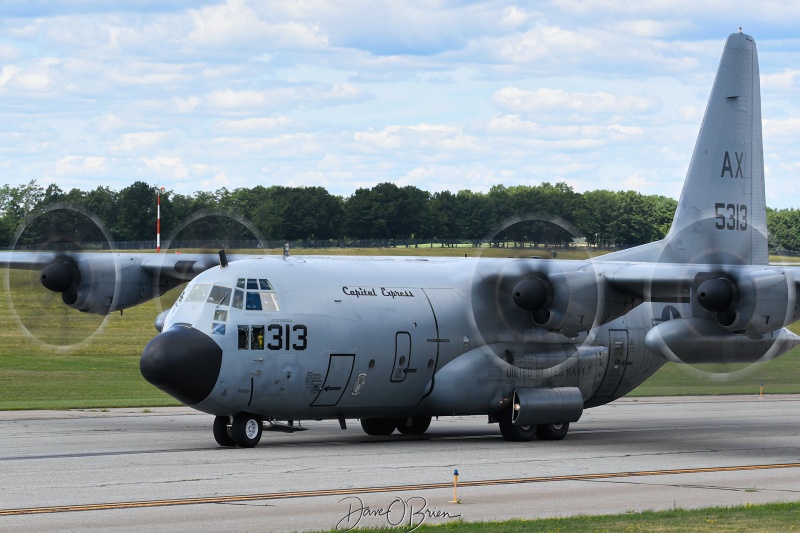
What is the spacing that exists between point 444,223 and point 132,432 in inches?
1028

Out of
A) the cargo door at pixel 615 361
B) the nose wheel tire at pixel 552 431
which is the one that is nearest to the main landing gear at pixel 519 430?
the nose wheel tire at pixel 552 431

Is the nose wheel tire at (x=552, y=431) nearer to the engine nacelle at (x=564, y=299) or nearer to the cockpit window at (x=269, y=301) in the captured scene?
the engine nacelle at (x=564, y=299)

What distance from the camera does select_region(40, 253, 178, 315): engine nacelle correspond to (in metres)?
28.2

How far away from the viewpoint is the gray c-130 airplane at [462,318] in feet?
76.0

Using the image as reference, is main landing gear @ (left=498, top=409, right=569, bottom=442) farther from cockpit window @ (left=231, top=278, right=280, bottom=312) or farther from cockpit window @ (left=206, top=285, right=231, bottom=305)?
cockpit window @ (left=206, top=285, right=231, bottom=305)

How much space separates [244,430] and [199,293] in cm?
303

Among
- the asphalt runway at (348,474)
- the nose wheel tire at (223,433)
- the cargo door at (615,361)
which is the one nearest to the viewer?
the asphalt runway at (348,474)

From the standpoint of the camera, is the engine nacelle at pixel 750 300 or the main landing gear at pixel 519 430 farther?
the main landing gear at pixel 519 430

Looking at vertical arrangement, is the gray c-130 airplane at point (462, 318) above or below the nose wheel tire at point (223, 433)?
above

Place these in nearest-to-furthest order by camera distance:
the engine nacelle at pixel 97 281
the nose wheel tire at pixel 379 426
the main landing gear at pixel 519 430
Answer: the main landing gear at pixel 519 430 → the nose wheel tire at pixel 379 426 → the engine nacelle at pixel 97 281

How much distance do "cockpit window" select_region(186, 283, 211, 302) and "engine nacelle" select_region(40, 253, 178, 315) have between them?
5.76 meters

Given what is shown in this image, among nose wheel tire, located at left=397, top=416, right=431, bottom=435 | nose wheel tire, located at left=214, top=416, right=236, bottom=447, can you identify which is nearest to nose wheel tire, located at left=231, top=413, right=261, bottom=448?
nose wheel tire, located at left=214, top=416, right=236, bottom=447

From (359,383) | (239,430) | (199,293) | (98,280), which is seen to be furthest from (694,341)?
(98,280)

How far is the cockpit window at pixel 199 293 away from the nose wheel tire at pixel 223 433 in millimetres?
2575
